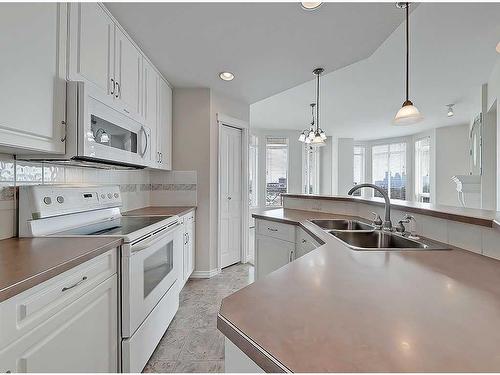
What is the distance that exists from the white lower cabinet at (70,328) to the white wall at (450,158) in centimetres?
778

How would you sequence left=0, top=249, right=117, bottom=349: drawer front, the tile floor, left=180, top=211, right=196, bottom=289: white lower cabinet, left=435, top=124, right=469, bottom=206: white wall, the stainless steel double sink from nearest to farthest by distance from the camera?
left=0, top=249, right=117, bottom=349: drawer front, the stainless steel double sink, the tile floor, left=180, top=211, right=196, bottom=289: white lower cabinet, left=435, top=124, right=469, bottom=206: white wall

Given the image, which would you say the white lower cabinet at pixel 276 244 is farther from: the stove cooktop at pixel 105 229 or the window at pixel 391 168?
the window at pixel 391 168

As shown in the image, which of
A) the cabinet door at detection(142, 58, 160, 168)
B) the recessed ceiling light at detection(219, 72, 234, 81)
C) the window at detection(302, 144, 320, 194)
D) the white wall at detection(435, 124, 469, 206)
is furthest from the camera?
the window at detection(302, 144, 320, 194)

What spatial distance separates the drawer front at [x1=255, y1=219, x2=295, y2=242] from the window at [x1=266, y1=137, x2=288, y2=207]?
4557mm

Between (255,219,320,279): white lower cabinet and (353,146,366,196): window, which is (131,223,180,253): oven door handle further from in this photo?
(353,146,366,196): window

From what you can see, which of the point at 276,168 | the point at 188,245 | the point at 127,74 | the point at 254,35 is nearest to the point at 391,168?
the point at 276,168

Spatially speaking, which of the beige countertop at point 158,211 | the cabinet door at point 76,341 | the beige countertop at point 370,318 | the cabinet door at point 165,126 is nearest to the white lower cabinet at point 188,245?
the beige countertop at point 158,211

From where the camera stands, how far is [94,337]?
4.05 feet

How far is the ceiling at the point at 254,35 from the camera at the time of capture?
5.94 ft

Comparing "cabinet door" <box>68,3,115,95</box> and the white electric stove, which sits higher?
"cabinet door" <box>68,3,115,95</box>

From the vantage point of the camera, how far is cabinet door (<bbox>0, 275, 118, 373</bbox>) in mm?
865

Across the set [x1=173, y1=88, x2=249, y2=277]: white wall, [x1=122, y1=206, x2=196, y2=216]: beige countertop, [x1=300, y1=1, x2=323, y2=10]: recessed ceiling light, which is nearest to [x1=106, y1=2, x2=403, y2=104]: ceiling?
[x1=300, y1=1, x2=323, y2=10]: recessed ceiling light

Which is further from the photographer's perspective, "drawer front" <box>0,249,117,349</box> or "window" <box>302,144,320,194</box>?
"window" <box>302,144,320,194</box>

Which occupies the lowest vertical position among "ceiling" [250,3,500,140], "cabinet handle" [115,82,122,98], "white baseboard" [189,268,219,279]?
"white baseboard" [189,268,219,279]
